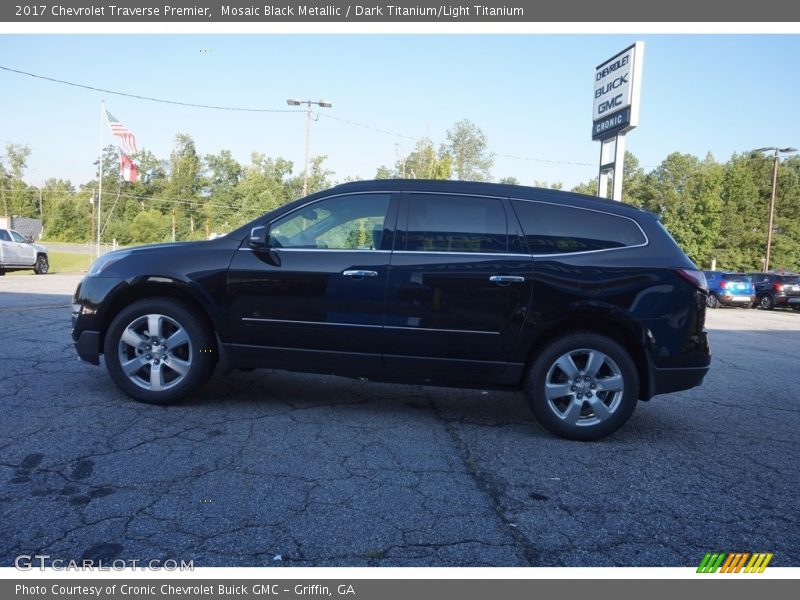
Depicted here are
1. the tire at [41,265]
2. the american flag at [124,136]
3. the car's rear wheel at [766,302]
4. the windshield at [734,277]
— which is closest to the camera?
the tire at [41,265]

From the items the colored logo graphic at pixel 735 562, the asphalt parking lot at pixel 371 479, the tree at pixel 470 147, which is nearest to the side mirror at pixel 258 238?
the asphalt parking lot at pixel 371 479

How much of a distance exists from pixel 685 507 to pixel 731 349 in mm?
7891

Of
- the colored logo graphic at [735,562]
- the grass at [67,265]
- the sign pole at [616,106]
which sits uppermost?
the sign pole at [616,106]

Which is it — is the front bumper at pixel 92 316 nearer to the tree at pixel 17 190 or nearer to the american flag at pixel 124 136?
the american flag at pixel 124 136

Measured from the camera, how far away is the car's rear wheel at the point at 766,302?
27.8 metres

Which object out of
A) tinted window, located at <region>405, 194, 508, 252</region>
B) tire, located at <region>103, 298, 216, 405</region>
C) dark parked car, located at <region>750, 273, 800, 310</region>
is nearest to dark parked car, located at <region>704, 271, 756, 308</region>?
dark parked car, located at <region>750, 273, 800, 310</region>

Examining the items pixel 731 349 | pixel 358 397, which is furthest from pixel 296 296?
pixel 731 349

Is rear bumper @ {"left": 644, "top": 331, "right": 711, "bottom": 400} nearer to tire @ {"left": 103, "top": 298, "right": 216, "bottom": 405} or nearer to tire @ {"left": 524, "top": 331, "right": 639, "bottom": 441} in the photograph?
tire @ {"left": 524, "top": 331, "right": 639, "bottom": 441}

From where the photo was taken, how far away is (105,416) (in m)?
4.41

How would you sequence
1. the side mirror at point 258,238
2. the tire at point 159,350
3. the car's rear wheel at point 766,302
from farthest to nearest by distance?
the car's rear wheel at point 766,302, the tire at point 159,350, the side mirror at point 258,238

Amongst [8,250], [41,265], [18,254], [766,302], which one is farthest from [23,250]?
[766,302]

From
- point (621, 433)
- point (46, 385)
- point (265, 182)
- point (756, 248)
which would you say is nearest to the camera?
point (621, 433)

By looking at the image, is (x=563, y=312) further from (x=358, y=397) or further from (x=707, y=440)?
(x=358, y=397)

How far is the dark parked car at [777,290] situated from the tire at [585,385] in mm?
27419
